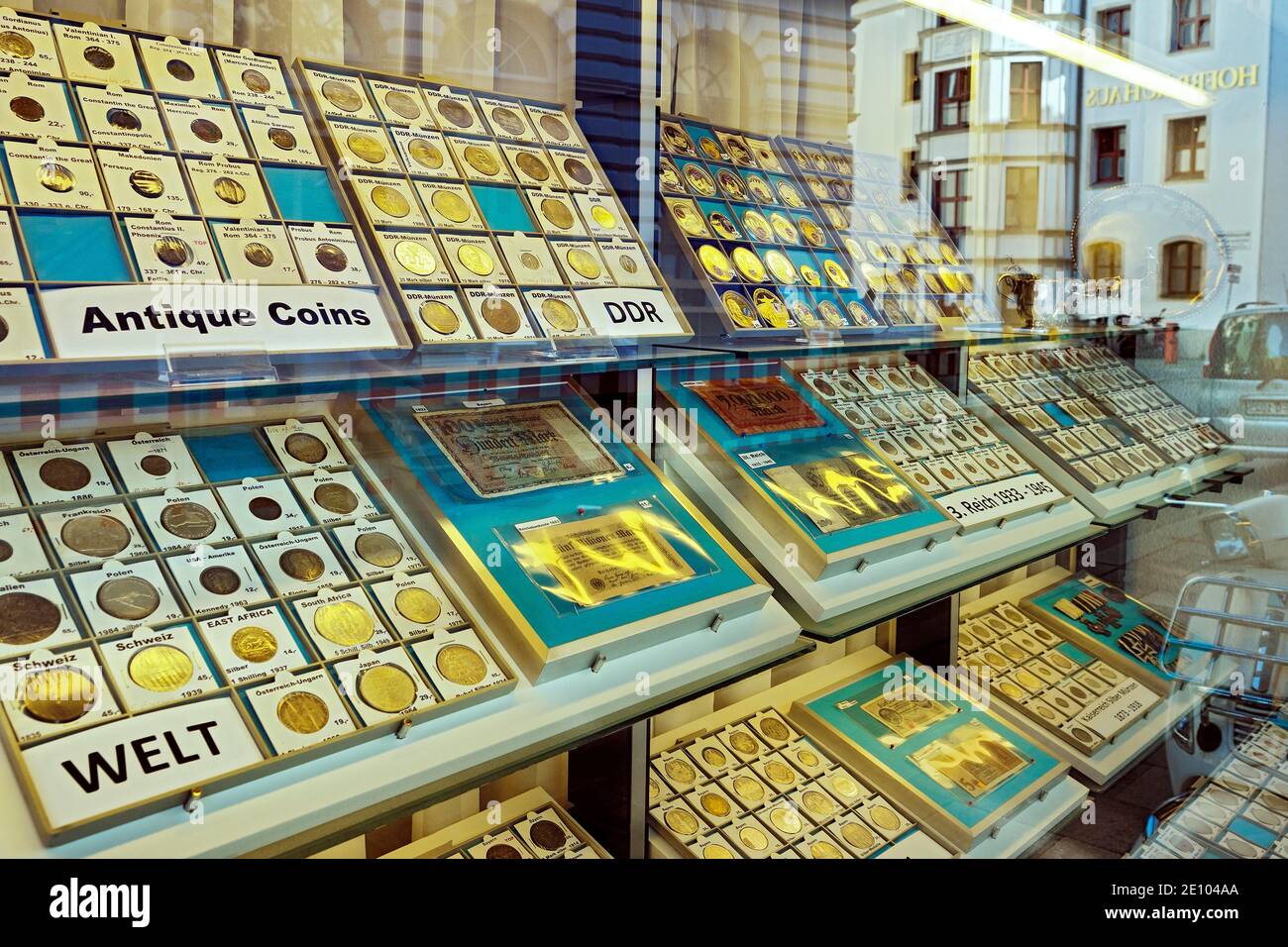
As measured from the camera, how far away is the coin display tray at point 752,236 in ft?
4.06

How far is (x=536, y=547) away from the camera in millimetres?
922

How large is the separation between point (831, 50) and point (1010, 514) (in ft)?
2.41

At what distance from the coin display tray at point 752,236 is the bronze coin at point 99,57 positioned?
25.5 inches

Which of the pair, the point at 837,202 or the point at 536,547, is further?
the point at 837,202

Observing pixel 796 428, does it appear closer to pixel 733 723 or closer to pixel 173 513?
pixel 733 723

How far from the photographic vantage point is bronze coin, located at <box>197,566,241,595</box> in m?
0.75

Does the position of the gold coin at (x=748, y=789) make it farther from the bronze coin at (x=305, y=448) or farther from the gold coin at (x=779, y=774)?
the bronze coin at (x=305, y=448)

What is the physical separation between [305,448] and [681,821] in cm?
59

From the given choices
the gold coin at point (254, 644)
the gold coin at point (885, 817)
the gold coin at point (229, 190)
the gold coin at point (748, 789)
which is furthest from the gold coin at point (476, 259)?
the gold coin at point (885, 817)

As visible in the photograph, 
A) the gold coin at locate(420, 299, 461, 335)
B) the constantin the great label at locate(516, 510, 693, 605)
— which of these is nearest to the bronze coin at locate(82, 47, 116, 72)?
the gold coin at locate(420, 299, 461, 335)

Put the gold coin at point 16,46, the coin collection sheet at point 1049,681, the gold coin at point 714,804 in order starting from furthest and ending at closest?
the coin collection sheet at point 1049,681 < the gold coin at point 714,804 < the gold coin at point 16,46

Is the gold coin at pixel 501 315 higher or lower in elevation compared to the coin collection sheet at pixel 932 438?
higher
